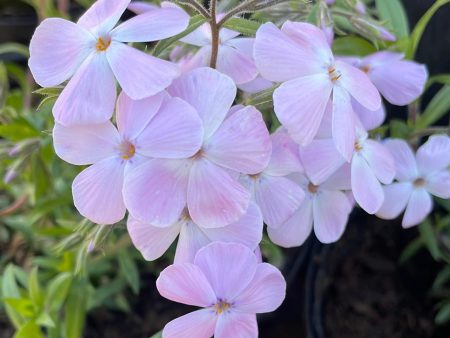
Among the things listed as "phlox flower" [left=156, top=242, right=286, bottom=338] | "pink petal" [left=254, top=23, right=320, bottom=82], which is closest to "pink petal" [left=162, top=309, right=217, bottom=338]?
"phlox flower" [left=156, top=242, right=286, bottom=338]

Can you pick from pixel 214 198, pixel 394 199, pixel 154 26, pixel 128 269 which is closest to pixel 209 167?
pixel 214 198

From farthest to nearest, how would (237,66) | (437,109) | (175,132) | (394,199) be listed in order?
(437,109), (394,199), (237,66), (175,132)

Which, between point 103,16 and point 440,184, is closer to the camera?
point 103,16

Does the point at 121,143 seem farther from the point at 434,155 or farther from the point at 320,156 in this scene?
the point at 434,155

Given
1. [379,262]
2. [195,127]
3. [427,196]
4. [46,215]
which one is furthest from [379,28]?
[46,215]

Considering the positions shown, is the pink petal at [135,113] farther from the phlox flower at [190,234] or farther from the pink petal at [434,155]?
the pink petal at [434,155]

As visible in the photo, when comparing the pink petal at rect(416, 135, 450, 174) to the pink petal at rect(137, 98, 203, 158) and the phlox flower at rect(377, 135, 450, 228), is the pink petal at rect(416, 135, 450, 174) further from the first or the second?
the pink petal at rect(137, 98, 203, 158)
